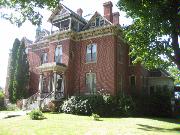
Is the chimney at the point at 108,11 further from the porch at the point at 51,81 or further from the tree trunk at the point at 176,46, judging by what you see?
the tree trunk at the point at 176,46

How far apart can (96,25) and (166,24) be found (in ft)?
41.4

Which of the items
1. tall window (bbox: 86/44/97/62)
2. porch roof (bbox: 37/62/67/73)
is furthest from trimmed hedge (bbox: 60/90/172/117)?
tall window (bbox: 86/44/97/62)

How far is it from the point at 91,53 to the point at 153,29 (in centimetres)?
1155

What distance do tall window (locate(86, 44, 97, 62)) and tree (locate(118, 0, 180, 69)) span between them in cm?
670

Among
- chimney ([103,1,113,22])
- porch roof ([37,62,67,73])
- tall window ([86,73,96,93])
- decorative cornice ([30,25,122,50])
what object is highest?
chimney ([103,1,113,22])

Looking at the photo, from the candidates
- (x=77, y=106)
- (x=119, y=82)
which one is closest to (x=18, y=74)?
(x=77, y=106)

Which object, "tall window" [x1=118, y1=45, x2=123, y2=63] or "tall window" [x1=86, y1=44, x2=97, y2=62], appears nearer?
"tall window" [x1=86, y1=44, x2=97, y2=62]

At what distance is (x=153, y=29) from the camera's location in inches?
717

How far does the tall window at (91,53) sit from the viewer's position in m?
28.3

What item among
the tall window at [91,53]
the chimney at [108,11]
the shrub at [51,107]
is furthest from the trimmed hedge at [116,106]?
the chimney at [108,11]

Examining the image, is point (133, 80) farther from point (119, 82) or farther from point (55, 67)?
point (55, 67)

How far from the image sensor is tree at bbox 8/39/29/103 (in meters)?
32.8

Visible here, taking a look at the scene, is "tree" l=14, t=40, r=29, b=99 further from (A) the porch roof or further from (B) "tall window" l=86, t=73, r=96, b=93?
(B) "tall window" l=86, t=73, r=96, b=93

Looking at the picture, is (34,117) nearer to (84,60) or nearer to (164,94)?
(84,60)
